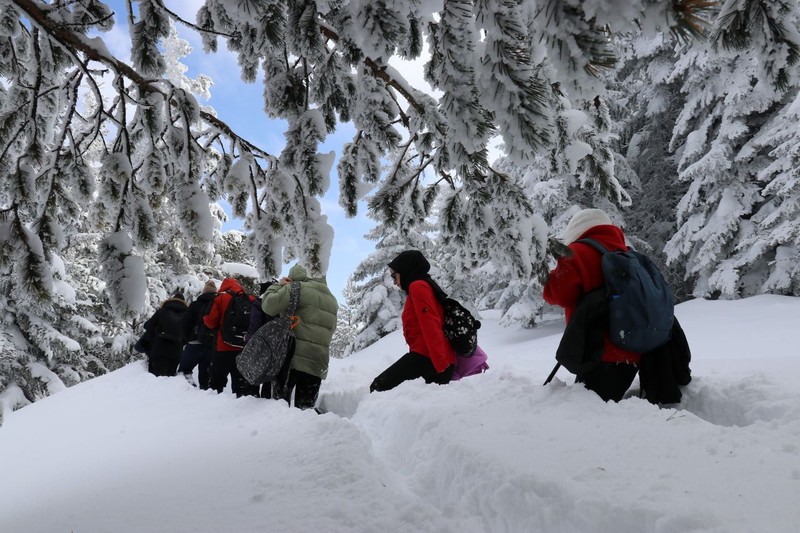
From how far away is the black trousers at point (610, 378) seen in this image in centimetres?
317

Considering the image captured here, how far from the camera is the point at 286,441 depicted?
3.56 meters

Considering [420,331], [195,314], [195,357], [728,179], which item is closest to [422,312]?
[420,331]

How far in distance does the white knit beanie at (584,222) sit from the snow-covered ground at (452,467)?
3.82 feet

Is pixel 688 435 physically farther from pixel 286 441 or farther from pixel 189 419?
pixel 189 419

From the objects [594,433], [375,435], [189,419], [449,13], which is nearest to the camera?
[449,13]

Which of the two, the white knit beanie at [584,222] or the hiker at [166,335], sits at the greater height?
the white knit beanie at [584,222]

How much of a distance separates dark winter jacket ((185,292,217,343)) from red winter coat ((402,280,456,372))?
180 inches

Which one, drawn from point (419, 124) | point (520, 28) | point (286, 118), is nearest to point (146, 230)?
point (286, 118)

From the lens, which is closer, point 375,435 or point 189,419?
point 375,435

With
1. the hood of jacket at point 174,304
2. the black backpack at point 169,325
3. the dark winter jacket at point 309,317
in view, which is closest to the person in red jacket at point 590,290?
the dark winter jacket at point 309,317

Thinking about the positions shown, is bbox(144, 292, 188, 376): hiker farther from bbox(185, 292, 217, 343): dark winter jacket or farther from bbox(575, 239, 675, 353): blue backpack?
bbox(575, 239, 675, 353): blue backpack

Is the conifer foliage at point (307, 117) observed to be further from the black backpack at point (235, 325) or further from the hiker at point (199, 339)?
the hiker at point (199, 339)

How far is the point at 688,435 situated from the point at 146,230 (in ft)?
11.0

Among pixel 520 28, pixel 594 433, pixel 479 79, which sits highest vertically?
pixel 520 28
